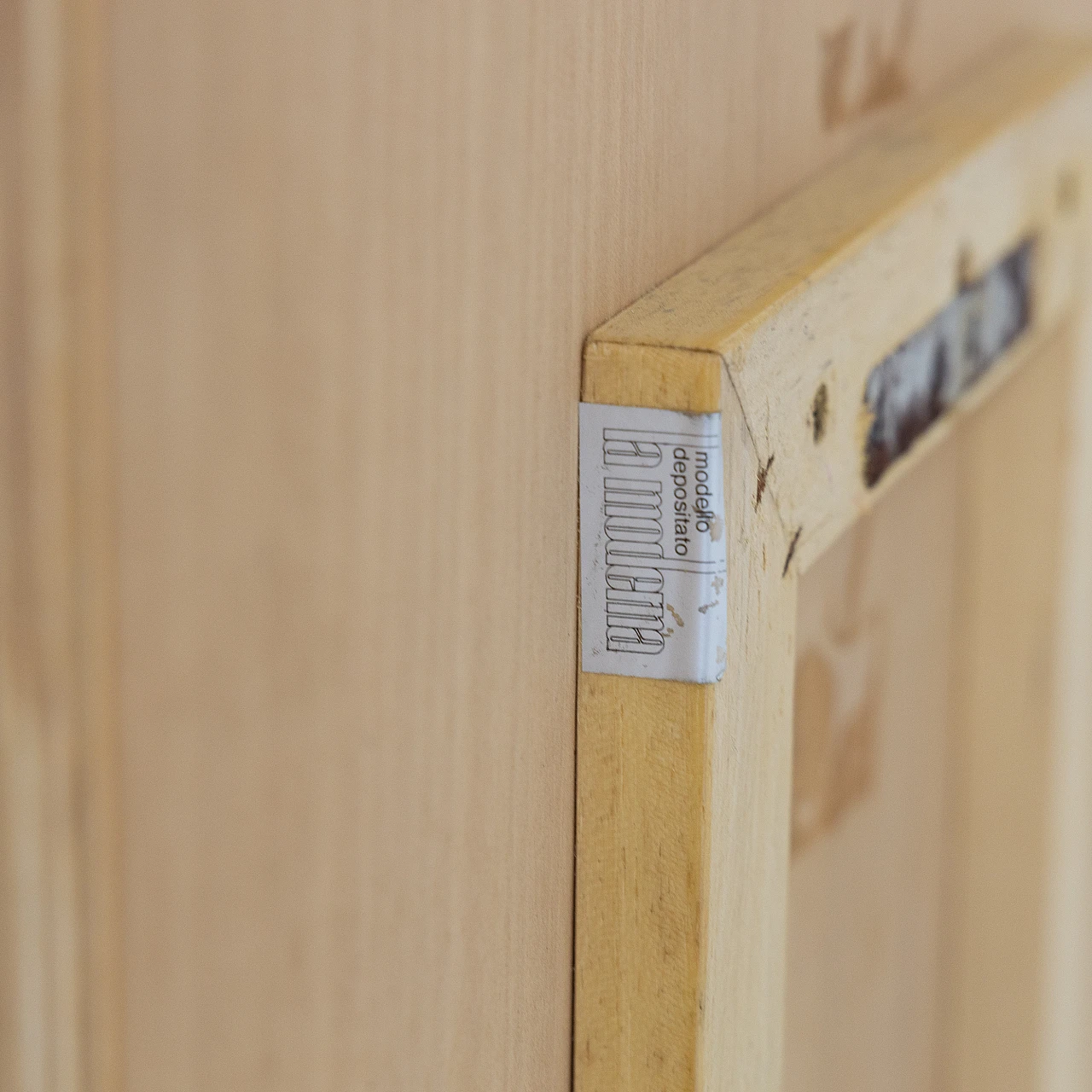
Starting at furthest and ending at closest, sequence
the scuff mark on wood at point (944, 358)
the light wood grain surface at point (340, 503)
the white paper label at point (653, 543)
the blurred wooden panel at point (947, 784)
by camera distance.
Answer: the blurred wooden panel at point (947, 784), the scuff mark on wood at point (944, 358), the white paper label at point (653, 543), the light wood grain surface at point (340, 503)

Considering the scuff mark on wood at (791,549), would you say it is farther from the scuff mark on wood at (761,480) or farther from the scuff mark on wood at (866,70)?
the scuff mark on wood at (866,70)

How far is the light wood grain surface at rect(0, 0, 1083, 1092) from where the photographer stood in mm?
214

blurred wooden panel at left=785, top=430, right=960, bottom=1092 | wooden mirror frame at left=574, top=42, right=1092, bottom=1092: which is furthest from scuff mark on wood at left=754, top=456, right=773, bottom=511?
blurred wooden panel at left=785, top=430, right=960, bottom=1092

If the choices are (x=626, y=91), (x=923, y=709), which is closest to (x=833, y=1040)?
(x=923, y=709)

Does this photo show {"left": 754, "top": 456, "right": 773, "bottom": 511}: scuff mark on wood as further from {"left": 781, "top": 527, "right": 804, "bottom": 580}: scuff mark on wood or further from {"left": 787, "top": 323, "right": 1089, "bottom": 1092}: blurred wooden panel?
{"left": 787, "top": 323, "right": 1089, "bottom": 1092}: blurred wooden panel

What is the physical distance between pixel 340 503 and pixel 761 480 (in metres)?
0.13

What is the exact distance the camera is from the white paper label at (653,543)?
334mm

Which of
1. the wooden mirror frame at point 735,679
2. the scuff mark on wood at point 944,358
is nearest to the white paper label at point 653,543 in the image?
the wooden mirror frame at point 735,679

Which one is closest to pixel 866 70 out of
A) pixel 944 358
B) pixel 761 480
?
pixel 944 358

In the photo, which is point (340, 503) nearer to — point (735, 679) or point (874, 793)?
point (735, 679)

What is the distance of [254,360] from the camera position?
9.3 inches

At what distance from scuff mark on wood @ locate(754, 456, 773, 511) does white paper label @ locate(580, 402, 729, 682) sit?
0.08 feet

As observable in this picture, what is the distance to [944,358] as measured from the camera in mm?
499

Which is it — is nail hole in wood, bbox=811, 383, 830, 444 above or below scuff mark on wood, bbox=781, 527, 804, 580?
above
